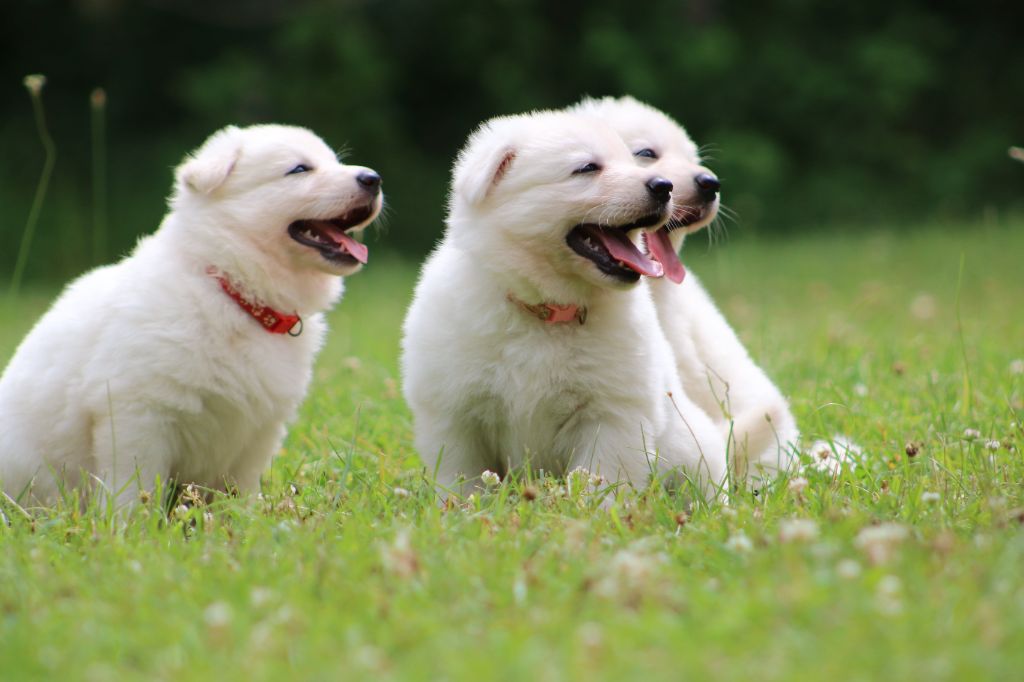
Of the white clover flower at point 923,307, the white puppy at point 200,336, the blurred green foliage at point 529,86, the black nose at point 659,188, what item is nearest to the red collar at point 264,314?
the white puppy at point 200,336

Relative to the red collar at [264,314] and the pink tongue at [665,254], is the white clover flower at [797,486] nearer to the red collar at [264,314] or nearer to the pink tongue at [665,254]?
the pink tongue at [665,254]

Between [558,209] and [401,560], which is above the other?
[558,209]

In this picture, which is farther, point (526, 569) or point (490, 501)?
point (490, 501)

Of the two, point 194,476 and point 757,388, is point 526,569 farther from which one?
point 757,388

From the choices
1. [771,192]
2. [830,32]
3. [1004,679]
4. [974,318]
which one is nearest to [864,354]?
[974,318]

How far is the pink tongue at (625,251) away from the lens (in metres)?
3.30

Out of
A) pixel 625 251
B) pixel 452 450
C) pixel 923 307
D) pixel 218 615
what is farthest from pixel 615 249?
pixel 923 307

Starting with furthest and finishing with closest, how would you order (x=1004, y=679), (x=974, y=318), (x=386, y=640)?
(x=974, y=318) → (x=386, y=640) → (x=1004, y=679)

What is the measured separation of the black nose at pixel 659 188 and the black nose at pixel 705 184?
73 cm

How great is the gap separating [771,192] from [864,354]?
8872 mm

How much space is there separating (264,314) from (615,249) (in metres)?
1.03

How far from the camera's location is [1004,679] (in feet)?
5.70

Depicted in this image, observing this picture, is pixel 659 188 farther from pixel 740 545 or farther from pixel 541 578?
pixel 541 578

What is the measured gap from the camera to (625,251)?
132 inches
